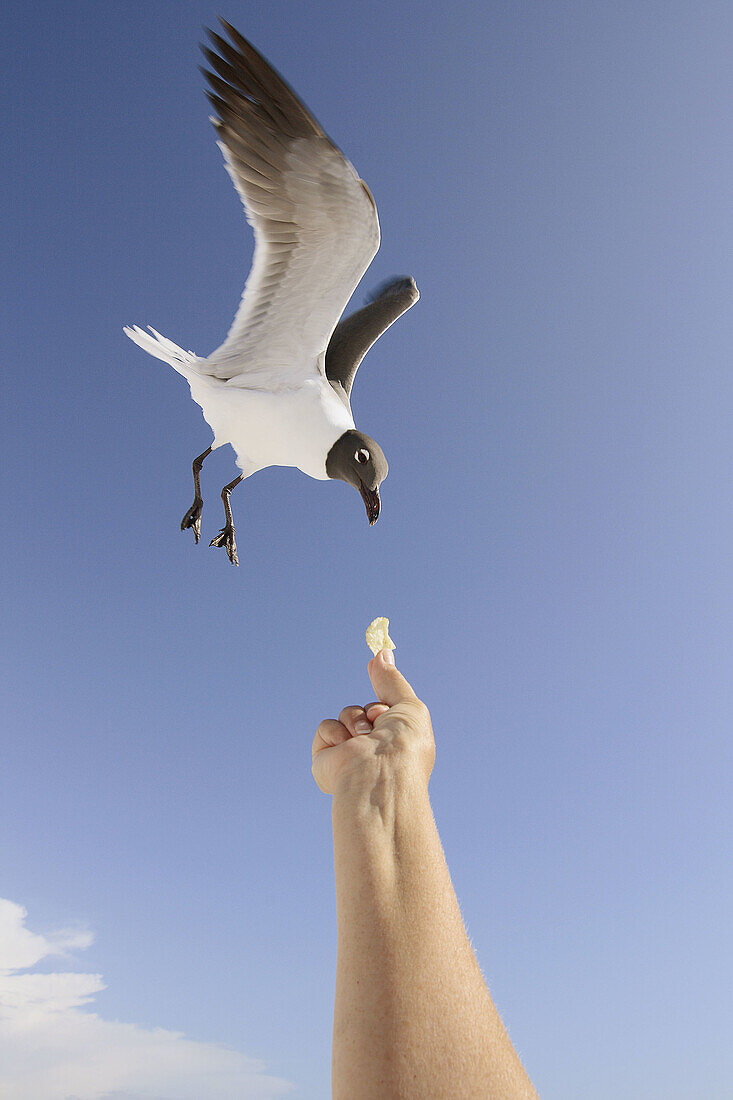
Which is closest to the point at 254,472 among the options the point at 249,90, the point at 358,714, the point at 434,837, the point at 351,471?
the point at 351,471

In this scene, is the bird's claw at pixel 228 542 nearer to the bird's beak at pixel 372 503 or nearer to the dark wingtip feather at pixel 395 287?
the bird's beak at pixel 372 503

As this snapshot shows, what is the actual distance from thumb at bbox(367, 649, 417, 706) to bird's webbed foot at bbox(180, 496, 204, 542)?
406 centimetres

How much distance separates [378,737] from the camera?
1759 millimetres

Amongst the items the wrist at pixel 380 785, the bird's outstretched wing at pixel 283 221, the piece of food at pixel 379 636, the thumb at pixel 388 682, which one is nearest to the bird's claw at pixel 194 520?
the bird's outstretched wing at pixel 283 221

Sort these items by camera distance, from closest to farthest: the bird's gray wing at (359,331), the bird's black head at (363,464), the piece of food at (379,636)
Result: the piece of food at (379,636)
the bird's black head at (363,464)
the bird's gray wing at (359,331)

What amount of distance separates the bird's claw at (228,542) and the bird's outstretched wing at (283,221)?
1293 mm

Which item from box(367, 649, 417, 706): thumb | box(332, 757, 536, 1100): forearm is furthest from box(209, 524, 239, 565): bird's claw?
box(332, 757, 536, 1100): forearm

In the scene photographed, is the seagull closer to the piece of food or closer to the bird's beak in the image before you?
the bird's beak

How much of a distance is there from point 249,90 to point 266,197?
0.73m

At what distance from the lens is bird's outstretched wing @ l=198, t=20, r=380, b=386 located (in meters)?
5.22

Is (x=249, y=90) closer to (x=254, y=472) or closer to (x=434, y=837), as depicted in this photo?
(x=254, y=472)

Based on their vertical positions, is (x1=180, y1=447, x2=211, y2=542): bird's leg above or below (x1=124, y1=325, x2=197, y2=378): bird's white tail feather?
below

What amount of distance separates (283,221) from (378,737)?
4833 millimetres

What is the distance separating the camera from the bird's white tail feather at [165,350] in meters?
5.80
